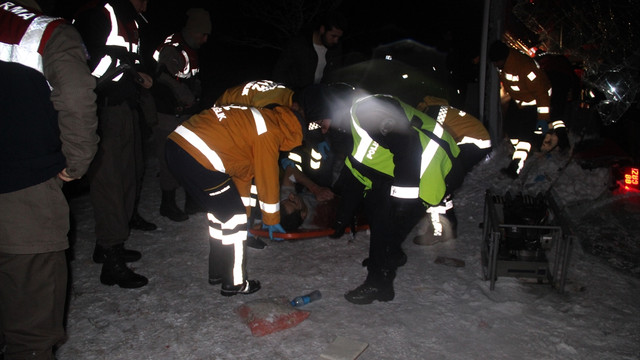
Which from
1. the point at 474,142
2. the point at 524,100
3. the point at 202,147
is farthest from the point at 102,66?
the point at 524,100

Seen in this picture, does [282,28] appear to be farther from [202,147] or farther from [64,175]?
[64,175]

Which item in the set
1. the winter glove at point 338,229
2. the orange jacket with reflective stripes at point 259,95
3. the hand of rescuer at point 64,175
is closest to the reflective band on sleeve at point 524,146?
the winter glove at point 338,229

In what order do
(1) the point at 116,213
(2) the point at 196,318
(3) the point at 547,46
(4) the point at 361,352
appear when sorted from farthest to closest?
(3) the point at 547,46 < (1) the point at 116,213 < (2) the point at 196,318 < (4) the point at 361,352

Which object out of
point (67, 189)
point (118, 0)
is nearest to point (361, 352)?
point (118, 0)

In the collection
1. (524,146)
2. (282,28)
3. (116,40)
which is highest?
(282,28)

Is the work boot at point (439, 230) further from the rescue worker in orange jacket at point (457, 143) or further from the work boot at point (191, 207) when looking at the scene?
the work boot at point (191, 207)

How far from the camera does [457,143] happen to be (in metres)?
4.37

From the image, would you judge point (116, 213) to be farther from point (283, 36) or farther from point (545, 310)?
point (283, 36)

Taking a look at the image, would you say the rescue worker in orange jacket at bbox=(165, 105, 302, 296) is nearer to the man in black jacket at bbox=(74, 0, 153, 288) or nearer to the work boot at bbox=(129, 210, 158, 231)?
the man in black jacket at bbox=(74, 0, 153, 288)

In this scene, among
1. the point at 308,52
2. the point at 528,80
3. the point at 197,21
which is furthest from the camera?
the point at 528,80

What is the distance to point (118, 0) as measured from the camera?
11.3 feet

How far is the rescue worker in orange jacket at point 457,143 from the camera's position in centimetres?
434

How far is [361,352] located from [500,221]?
5.25ft

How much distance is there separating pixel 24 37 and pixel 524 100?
5.87 meters
